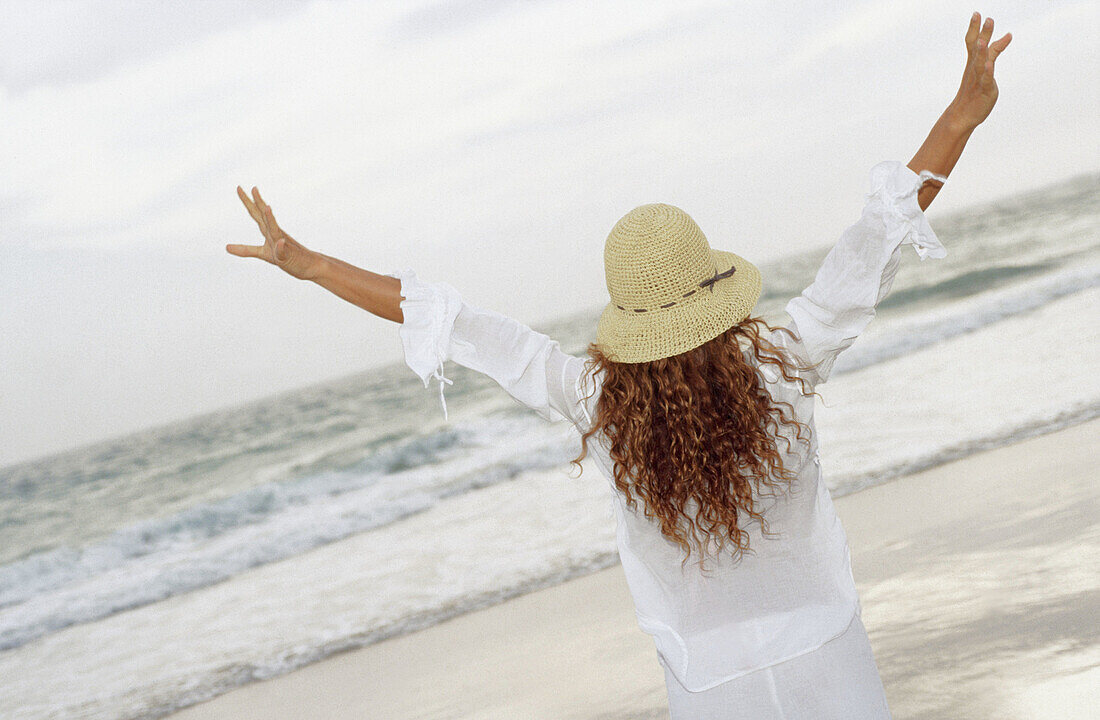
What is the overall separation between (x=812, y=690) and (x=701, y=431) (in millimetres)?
513

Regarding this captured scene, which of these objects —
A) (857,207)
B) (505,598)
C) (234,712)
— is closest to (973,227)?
(857,207)

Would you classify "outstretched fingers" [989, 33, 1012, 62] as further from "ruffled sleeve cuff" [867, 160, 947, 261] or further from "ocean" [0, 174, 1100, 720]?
"ocean" [0, 174, 1100, 720]

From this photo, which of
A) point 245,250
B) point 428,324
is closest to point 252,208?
point 245,250

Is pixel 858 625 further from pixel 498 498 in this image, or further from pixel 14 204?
pixel 14 204

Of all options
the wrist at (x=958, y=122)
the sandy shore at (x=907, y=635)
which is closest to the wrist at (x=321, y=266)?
the wrist at (x=958, y=122)

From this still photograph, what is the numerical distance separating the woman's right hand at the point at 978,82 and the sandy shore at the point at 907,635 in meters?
2.22

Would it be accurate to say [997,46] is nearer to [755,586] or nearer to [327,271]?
[755,586]

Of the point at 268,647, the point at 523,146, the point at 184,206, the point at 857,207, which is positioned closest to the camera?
the point at 268,647

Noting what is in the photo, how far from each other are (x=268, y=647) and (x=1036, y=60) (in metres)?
14.3

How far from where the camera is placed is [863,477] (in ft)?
17.7

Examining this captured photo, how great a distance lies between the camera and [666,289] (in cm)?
141

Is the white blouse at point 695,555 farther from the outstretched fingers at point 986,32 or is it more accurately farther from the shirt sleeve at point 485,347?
the outstretched fingers at point 986,32

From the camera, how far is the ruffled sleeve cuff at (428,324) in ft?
4.74

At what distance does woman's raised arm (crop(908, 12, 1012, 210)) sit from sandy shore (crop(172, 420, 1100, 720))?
2.18m
